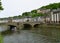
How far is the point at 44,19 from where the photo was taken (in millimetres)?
76625

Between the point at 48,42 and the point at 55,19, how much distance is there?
4310 centimetres

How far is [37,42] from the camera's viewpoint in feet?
87.7

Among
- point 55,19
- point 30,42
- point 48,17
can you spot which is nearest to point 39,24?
point 55,19

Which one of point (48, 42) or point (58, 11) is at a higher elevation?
point (58, 11)

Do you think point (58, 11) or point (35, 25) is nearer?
point (35, 25)

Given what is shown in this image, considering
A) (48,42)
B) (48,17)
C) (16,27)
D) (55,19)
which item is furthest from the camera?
(48,17)

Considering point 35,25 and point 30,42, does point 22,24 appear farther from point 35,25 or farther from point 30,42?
point 30,42

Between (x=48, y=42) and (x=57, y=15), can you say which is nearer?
(x=48, y=42)

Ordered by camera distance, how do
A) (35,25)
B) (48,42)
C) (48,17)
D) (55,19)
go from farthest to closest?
(48,17), (55,19), (35,25), (48,42)

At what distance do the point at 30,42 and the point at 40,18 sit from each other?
53395 mm

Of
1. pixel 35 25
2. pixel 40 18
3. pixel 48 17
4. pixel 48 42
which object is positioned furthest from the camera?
pixel 40 18

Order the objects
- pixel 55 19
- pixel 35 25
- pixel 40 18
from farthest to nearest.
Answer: pixel 40 18 < pixel 55 19 < pixel 35 25

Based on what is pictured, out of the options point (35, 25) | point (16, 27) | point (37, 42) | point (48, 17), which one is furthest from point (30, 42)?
point (48, 17)

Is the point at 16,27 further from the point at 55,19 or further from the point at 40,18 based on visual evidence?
the point at 40,18
